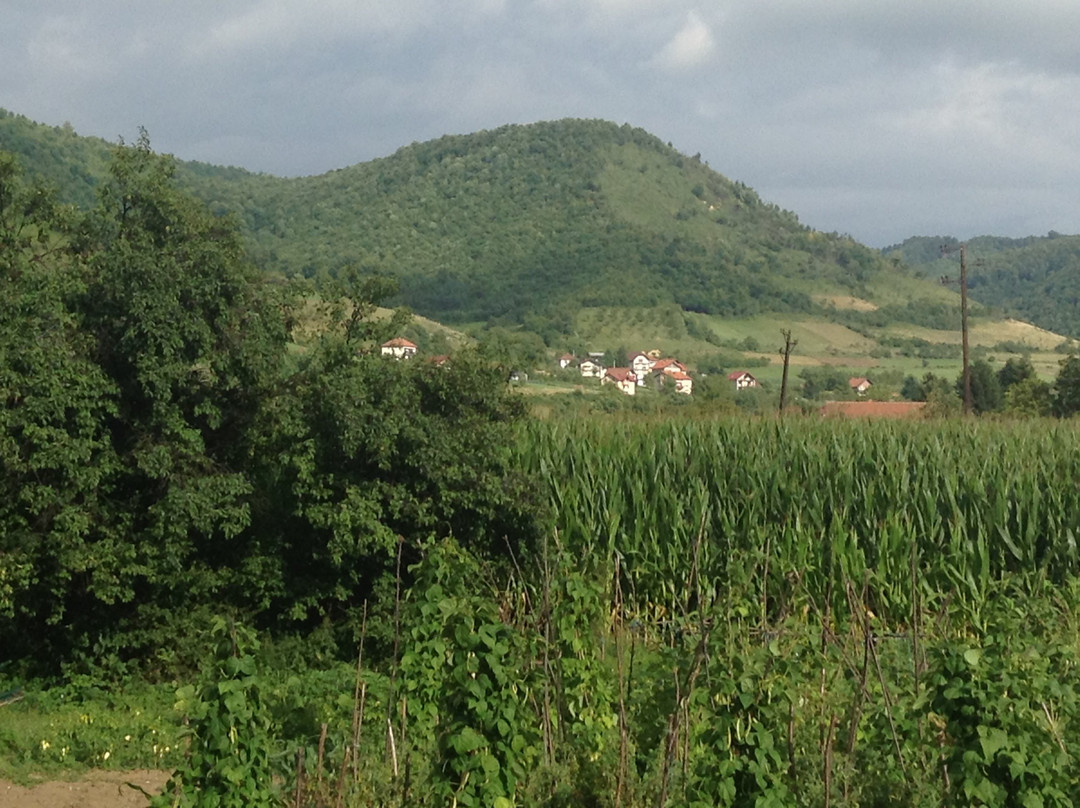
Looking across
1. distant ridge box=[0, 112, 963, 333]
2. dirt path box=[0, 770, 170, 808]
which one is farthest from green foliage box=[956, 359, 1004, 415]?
distant ridge box=[0, 112, 963, 333]

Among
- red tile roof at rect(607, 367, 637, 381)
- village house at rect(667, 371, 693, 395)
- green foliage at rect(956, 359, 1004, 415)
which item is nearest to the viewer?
green foliage at rect(956, 359, 1004, 415)

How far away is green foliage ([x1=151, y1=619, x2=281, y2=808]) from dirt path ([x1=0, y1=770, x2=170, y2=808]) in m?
2.49

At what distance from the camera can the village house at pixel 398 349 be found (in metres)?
12.7

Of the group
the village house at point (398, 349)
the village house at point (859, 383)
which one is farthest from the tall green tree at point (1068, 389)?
the village house at point (859, 383)

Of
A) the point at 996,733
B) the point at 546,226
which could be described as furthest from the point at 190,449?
the point at 546,226

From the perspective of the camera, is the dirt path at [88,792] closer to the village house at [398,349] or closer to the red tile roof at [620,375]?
the village house at [398,349]

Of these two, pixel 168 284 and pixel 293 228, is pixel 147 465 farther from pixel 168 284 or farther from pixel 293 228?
pixel 293 228

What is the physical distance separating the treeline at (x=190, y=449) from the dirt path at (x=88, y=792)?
269 centimetres

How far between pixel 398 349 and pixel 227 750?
807 centimetres

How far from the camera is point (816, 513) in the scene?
13.5 m

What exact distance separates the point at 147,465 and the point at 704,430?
8006mm

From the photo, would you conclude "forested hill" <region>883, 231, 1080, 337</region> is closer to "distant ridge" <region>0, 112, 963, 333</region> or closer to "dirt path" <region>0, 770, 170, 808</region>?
"distant ridge" <region>0, 112, 963, 333</region>

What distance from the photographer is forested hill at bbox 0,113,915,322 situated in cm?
11456

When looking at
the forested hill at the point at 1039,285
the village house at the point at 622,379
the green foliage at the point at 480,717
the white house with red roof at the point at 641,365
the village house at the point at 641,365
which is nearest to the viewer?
the green foliage at the point at 480,717
